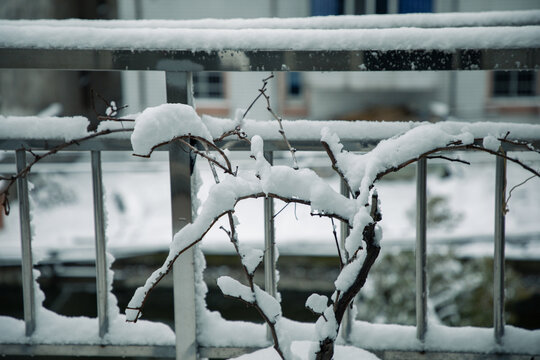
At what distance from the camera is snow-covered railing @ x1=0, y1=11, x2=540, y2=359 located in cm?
176

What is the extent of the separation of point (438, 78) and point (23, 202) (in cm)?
1260

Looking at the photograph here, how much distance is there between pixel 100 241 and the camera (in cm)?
198

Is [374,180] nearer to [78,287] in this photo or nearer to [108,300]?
[108,300]

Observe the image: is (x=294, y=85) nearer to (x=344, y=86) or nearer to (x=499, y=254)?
(x=344, y=86)

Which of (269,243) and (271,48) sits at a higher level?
(271,48)

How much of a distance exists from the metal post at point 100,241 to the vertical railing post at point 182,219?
0.85ft

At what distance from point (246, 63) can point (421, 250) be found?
0.83 m

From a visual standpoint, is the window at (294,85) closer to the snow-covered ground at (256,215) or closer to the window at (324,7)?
the window at (324,7)

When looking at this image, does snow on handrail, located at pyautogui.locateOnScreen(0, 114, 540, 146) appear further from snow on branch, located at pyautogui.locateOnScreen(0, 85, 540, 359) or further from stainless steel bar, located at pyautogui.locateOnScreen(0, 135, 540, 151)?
snow on branch, located at pyautogui.locateOnScreen(0, 85, 540, 359)

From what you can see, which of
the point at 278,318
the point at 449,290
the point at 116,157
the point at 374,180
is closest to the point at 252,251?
the point at 278,318

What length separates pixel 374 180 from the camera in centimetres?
148

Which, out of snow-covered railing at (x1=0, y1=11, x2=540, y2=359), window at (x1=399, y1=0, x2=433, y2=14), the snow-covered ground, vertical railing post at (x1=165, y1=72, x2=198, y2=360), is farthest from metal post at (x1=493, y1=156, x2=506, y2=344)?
window at (x1=399, y1=0, x2=433, y2=14)

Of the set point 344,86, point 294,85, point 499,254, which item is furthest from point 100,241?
point 294,85

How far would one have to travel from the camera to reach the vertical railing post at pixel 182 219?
1.83 m
